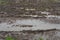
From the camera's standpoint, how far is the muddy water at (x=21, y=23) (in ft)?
8.84

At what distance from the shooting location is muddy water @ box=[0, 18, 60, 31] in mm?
2694

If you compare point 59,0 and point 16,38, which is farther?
point 59,0

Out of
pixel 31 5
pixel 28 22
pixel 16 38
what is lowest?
pixel 16 38

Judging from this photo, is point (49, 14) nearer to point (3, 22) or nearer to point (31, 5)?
point (31, 5)

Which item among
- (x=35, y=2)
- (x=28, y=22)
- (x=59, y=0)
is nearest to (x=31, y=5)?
(x=35, y=2)

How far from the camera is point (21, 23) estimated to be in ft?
8.94

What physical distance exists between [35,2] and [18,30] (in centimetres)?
49

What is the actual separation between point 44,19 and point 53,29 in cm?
19

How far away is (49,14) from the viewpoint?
2.75 meters

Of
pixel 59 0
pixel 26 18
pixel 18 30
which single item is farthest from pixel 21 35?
pixel 59 0

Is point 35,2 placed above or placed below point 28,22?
above

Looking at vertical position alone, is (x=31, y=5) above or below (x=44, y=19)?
above

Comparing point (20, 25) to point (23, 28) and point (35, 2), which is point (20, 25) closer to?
point (23, 28)

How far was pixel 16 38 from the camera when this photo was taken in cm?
266
